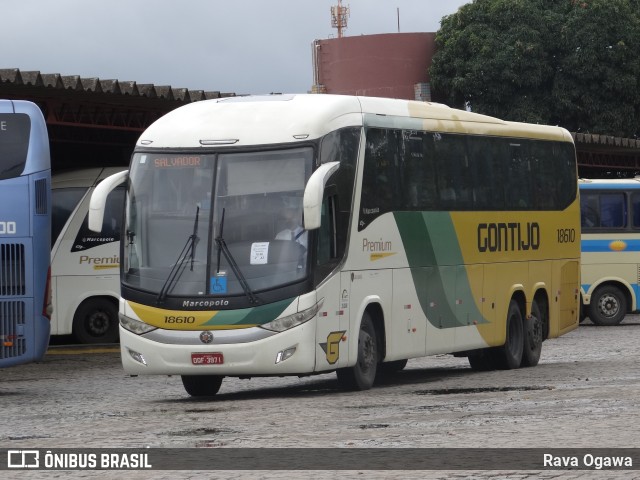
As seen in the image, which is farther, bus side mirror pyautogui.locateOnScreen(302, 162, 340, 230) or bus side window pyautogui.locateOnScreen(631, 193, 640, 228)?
bus side window pyautogui.locateOnScreen(631, 193, 640, 228)

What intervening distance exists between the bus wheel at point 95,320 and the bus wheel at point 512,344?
9.96m

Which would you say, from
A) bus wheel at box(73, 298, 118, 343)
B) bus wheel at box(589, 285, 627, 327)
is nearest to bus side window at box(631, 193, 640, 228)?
bus wheel at box(589, 285, 627, 327)

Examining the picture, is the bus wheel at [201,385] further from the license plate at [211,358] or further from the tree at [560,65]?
the tree at [560,65]

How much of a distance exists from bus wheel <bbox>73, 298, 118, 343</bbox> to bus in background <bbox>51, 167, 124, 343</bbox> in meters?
0.02

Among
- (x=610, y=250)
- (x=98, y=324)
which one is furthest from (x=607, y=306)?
(x=98, y=324)

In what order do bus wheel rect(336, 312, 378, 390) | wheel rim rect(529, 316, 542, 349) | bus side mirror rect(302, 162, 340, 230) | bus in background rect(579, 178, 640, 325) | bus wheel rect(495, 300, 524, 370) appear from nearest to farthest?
bus side mirror rect(302, 162, 340, 230)
bus wheel rect(336, 312, 378, 390)
bus wheel rect(495, 300, 524, 370)
wheel rim rect(529, 316, 542, 349)
bus in background rect(579, 178, 640, 325)

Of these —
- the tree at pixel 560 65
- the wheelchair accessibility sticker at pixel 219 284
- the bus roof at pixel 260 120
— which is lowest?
the wheelchair accessibility sticker at pixel 219 284

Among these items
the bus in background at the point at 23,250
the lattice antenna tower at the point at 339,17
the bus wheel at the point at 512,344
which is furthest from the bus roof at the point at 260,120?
the lattice antenna tower at the point at 339,17

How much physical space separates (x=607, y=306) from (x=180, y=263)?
2129cm

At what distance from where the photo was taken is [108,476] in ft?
35.4

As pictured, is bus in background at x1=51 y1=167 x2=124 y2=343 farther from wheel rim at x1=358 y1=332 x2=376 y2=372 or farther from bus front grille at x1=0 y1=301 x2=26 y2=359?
wheel rim at x1=358 y1=332 x2=376 y2=372

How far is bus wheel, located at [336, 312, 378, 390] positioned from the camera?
18.5m

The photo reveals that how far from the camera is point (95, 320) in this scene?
3088 centimetres

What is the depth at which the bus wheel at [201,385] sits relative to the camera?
1884cm
